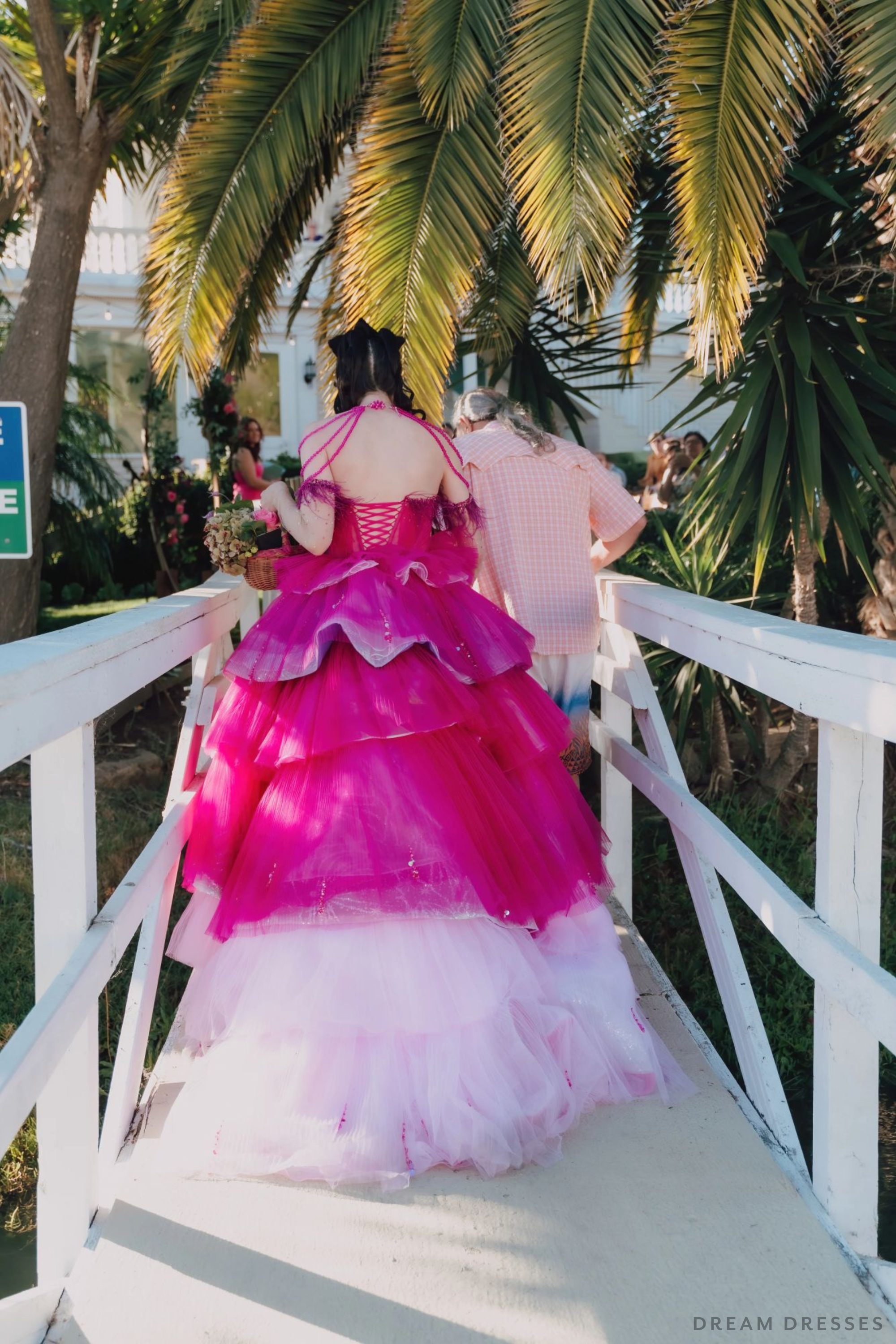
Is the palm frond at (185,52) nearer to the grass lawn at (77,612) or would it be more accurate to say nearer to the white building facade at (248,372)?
the grass lawn at (77,612)

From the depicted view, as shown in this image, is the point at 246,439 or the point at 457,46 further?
the point at 246,439

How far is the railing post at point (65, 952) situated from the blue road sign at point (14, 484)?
2111 mm

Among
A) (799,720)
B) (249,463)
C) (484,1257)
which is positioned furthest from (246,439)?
(484,1257)

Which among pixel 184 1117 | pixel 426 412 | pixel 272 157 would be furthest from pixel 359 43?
pixel 184 1117

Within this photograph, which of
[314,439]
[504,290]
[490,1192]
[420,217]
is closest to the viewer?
[490,1192]

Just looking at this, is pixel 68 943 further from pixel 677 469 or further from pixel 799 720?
pixel 677 469

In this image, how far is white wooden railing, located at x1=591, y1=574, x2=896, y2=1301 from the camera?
1.83 m

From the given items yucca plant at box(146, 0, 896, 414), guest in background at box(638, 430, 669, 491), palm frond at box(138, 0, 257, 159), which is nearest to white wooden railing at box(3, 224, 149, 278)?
guest in background at box(638, 430, 669, 491)

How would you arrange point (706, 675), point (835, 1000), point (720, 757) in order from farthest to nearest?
point (720, 757), point (706, 675), point (835, 1000)

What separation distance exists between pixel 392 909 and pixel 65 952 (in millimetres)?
699

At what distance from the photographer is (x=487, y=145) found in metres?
5.28

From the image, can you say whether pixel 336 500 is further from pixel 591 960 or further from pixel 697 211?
pixel 697 211

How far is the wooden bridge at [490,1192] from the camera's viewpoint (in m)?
1.85

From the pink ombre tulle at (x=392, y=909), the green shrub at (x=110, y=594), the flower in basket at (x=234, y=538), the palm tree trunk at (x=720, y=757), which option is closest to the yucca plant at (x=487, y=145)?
the flower in basket at (x=234, y=538)
